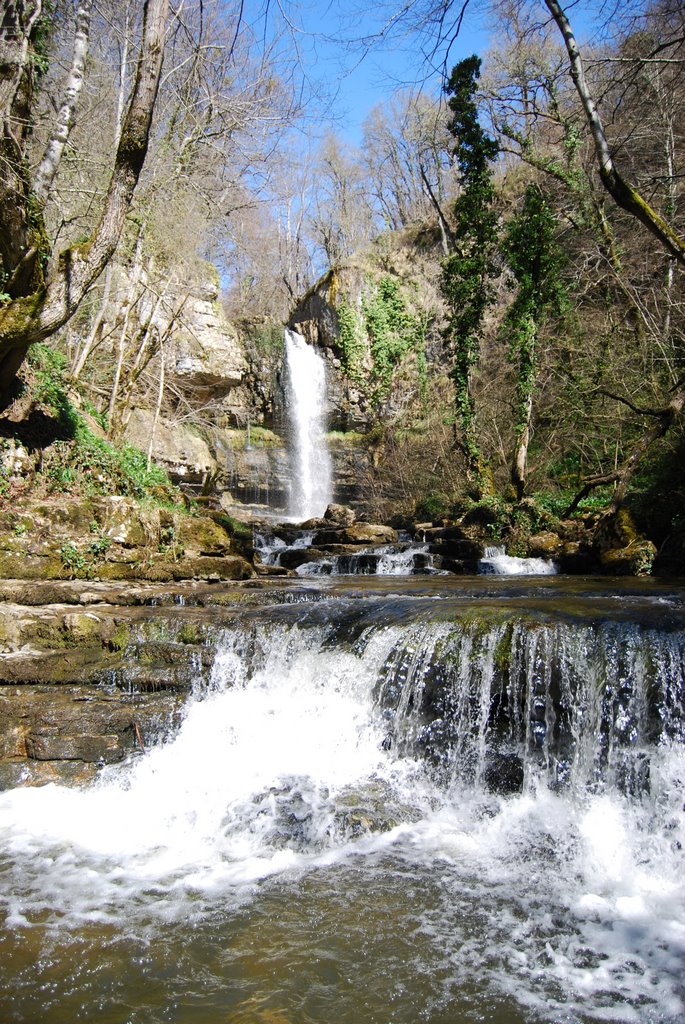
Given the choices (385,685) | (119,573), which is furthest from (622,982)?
(119,573)

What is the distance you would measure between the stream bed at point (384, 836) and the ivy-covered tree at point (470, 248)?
962cm

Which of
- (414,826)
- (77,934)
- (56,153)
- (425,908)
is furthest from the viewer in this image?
(56,153)

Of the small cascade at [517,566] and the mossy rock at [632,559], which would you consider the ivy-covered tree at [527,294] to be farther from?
the mossy rock at [632,559]

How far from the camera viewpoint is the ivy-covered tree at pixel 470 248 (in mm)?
15477

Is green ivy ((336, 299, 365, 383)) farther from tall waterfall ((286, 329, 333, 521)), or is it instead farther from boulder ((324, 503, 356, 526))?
boulder ((324, 503, 356, 526))

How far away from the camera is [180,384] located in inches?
739

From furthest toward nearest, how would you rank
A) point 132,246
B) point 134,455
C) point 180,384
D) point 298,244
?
1. point 298,244
2. point 180,384
3. point 132,246
4. point 134,455

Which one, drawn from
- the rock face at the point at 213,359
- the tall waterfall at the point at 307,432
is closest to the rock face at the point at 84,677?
the rock face at the point at 213,359

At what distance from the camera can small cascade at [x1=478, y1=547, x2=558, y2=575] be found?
11305 mm

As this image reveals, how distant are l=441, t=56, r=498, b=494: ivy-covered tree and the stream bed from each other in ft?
31.6

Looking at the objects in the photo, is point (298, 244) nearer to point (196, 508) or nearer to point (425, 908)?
point (196, 508)

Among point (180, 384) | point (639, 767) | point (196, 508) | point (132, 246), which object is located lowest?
point (639, 767)

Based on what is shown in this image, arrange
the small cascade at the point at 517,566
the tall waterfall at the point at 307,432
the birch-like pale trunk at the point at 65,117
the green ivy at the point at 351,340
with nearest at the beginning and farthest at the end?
1. the birch-like pale trunk at the point at 65,117
2. the small cascade at the point at 517,566
3. the tall waterfall at the point at 307,432
4. the green ivy at the point at 351,340

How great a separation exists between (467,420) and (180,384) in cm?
797
